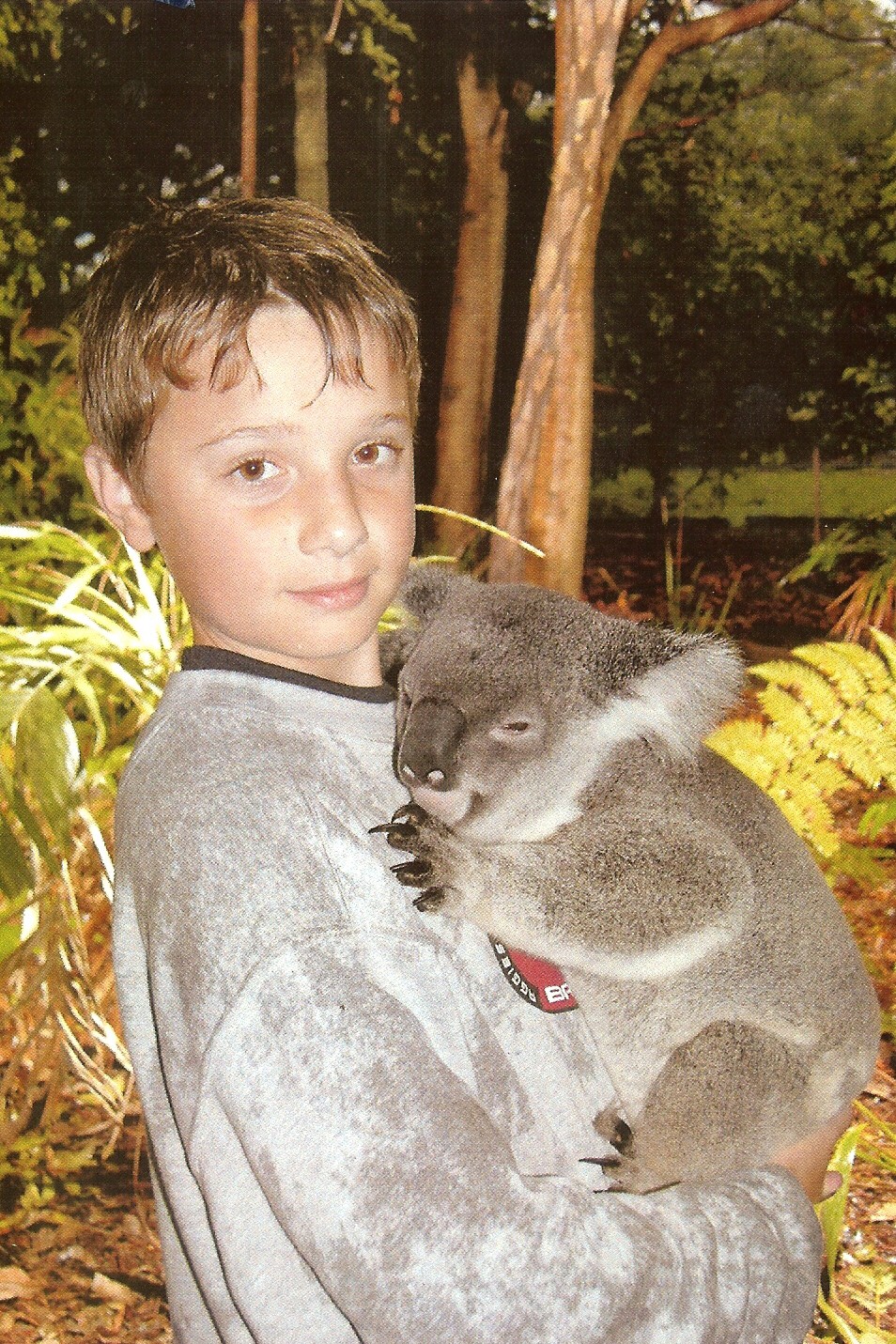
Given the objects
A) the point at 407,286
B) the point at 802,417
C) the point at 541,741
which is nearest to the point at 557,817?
the point at 541,741

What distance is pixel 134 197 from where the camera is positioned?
3.73 meters

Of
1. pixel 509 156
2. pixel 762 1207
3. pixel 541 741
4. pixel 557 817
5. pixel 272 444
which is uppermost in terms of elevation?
pixel 509 156

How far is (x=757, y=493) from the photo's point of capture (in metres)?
3.76

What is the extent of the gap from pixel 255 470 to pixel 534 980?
649 millimetres

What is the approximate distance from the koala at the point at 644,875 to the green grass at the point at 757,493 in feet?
7.95

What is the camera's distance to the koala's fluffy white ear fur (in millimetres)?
1239

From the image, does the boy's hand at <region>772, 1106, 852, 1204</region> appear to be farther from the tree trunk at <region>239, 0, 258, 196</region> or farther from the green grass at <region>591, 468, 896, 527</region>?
the tree trunk at <region>239, 0, 258, 196</region>

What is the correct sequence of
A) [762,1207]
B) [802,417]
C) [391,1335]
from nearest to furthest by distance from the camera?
[391,1335] → [762,1207] → [802,417]

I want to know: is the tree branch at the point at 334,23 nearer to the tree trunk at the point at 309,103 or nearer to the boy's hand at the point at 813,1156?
the tree trunk at the point at 309,103

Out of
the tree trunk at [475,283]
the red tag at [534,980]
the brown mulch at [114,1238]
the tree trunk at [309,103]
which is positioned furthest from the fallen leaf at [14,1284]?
the tree trunk at [309,103]

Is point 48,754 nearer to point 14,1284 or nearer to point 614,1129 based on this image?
point 14,1284

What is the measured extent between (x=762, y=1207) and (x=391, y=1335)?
40 centimetres

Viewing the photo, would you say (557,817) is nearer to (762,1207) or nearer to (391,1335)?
(762,1207)

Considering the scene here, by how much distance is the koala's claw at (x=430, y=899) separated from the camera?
0.97m
